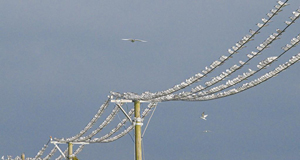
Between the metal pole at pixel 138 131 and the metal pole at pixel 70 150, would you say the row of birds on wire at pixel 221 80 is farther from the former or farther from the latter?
the metal pole at pixel 70 150

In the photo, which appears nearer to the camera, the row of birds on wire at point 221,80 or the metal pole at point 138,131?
the row of birds on wire at point 221,80

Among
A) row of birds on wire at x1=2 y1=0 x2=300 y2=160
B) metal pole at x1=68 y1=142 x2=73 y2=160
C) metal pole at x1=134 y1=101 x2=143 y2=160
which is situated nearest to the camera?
row of birds on wire at x1=2 y1=0 x2=300 y2=160

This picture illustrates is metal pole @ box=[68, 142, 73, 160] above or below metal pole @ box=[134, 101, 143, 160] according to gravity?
above

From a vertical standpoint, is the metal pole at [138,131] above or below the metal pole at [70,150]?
below

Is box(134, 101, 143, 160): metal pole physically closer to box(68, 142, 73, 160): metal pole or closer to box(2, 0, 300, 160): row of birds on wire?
box(2, 0, 300, 160): row of birds on wire

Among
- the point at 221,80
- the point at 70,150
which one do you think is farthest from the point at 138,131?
the point at 70,150

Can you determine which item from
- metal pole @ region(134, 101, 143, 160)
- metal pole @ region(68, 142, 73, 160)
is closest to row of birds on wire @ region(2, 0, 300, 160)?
metal pole @ region(134, 101, 143, 160)

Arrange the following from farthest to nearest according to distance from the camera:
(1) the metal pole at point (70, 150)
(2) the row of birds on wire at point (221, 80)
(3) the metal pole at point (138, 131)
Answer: (1) the metal pole at point (70, 150)
(3) the metal pole at point (138, 131)
(2) the row of birds on wire at point (221, 80)

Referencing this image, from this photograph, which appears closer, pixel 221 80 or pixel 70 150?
pixel 221 80

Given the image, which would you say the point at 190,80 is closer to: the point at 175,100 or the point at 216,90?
the point at 216,90

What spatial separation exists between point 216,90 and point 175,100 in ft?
16.7

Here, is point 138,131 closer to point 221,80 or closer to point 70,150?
point 221,80

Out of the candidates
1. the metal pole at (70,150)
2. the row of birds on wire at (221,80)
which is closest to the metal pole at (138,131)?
the row of birds on wire at (221,80)

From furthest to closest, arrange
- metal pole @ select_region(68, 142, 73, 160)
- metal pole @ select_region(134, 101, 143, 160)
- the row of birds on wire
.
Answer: metal pole @ select_region(68, 142, 73, 160) → metal pole @ select_region(134, 101, 143, 160) → the row of birds on wire
